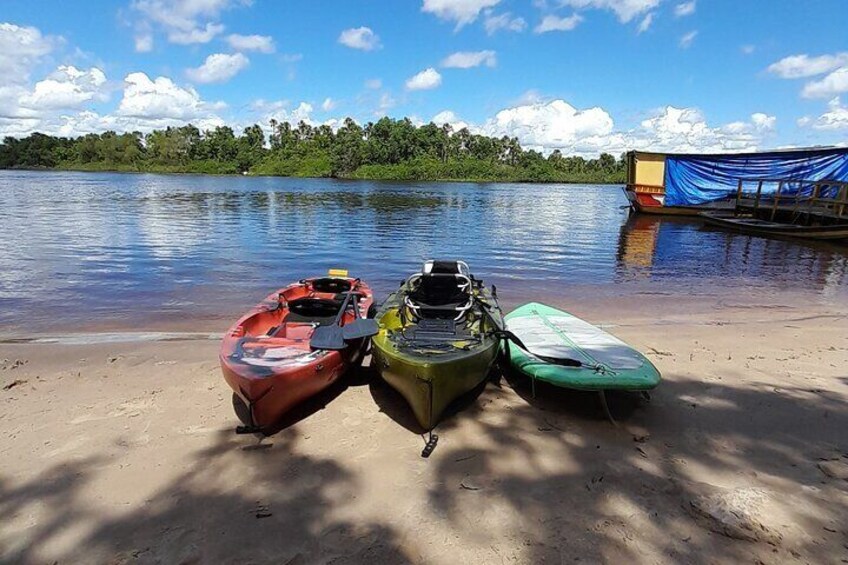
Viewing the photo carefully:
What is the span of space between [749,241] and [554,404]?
22912mm

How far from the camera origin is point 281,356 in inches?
221

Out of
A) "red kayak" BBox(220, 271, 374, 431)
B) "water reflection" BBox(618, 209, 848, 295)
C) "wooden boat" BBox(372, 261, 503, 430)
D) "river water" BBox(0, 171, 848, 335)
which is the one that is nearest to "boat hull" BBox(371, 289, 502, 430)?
"wooden boat" BBox(372, 261, 503, 430)

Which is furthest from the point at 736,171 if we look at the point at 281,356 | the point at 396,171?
the point at 396,171

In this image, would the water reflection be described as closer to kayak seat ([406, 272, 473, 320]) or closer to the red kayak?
kayak seat ([406, 272, 473, 320])

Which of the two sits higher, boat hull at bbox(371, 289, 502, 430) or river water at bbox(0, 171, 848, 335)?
boat hull at bbox(371, 289, 502, 430)

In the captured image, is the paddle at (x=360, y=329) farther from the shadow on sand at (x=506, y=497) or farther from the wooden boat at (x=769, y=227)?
the wooden boat at (x=769, y=227)

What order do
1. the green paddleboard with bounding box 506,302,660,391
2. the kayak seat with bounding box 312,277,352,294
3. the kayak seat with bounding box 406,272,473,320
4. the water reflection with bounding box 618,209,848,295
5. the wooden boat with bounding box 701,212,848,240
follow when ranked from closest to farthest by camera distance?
the green paddleboard with bounding box 506,302,660,391 → the kayak seat with bounding box 406,272,473,320 → the kayak seat with bounding box 312,277,352,294 → the water reflection with bounding box 618,209,848,295 → the wooden boat with bounding box 701,212,848,240

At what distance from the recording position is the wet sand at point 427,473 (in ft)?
11.3

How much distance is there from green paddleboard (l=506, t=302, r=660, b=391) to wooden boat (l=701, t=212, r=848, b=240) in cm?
2098

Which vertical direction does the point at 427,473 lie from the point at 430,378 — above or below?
below

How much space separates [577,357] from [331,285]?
4.46 metres

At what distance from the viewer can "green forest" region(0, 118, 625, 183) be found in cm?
11006

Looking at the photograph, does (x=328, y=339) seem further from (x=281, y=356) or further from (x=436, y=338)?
(x=436, y=338)

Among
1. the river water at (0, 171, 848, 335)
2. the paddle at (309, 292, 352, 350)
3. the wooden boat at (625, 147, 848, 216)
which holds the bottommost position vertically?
the river water at (0, 171, 848, 335)
